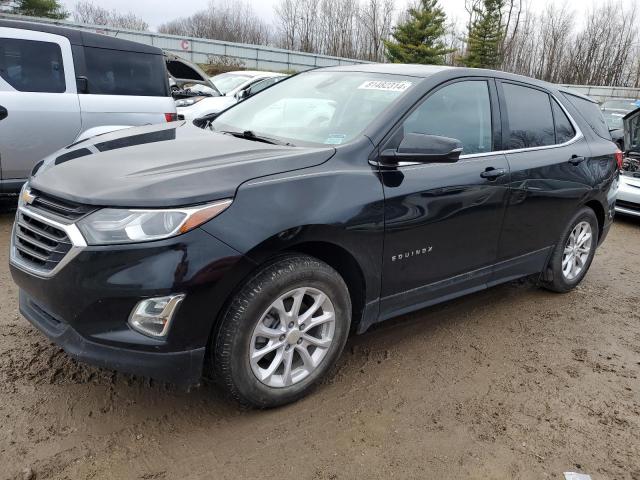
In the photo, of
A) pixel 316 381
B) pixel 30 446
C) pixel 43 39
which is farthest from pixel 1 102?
pixel 316 381

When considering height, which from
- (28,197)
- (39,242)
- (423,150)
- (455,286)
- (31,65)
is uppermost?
(31,65)

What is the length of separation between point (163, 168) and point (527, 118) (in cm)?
265

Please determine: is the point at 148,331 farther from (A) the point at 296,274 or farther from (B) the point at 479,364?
(B) the point at 479,364

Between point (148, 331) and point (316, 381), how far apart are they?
0.97 metres

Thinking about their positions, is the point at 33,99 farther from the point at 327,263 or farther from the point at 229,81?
the point at 229,81

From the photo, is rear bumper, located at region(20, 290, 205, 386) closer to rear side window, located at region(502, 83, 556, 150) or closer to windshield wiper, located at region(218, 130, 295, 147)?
windshield wiper, located at region(218, 130, 295, 147)

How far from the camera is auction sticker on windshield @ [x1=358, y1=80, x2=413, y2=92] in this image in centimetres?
319

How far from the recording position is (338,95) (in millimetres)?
3375

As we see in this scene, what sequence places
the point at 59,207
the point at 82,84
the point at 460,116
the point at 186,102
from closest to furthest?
the point at 59,207 → the point at 460,116 → the point at 82,84 → the point at 186,102

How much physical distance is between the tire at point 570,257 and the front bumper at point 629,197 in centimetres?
365

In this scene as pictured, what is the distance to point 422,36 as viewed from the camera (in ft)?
120

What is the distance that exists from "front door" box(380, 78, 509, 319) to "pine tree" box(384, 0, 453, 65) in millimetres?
34650

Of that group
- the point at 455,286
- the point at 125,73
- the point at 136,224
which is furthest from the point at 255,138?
the point at 125,73

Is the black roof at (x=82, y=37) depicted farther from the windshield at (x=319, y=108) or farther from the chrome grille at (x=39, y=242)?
the chrome grille at (x=39, y=242)
